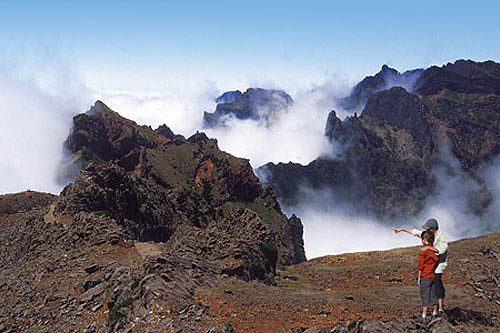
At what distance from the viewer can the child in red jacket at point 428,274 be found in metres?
19.3

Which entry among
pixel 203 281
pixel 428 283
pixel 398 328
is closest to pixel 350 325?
pixel 398 328

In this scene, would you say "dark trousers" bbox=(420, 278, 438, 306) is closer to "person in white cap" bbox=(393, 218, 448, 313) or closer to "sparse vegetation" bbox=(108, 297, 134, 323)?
"person in white cap" bbox=(393, 218, 448, 313)

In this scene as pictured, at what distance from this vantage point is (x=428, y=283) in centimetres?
1928

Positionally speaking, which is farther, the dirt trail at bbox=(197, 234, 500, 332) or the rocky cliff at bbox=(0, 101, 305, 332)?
the rocky cliff at bbox=(0, 101, 305, 332)

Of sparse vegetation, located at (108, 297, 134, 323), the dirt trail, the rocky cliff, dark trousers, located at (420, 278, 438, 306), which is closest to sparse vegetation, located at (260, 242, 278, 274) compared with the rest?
the rocky cliff

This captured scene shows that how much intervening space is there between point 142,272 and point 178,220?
51.9 metres

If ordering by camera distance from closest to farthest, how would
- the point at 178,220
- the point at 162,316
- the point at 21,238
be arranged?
the point at 162,316 → the point at 21,238 → the point at 178,220

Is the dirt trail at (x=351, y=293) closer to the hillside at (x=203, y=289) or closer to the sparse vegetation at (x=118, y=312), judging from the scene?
the hillside at (x=203, y=289)

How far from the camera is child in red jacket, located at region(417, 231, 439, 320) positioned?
19.3m

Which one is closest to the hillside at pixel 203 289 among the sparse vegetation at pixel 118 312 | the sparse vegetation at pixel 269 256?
the sparse vegetation at pixel 118 312

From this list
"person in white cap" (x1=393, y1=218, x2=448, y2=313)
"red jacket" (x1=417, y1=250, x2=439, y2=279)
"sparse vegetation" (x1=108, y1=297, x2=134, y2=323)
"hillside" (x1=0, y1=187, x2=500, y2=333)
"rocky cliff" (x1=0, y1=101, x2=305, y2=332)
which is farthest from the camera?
"rocky cliff" (x1=0, y1=101, x2=305, y2=332)

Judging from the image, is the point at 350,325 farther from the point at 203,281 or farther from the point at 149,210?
the point at 149,210

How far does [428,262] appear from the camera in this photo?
19.3 m

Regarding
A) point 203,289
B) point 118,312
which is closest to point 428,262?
point 203,289
